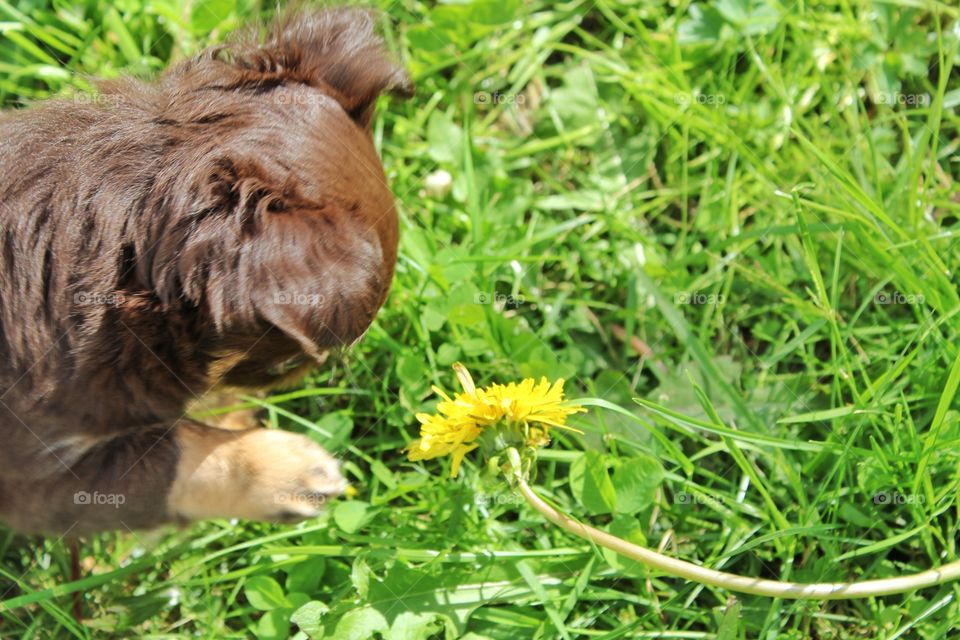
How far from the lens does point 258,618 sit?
2.66 metres

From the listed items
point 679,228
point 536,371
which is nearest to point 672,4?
point 679,228

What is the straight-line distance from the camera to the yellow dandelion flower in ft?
6.02

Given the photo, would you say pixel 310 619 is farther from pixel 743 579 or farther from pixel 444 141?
pixel 444 141

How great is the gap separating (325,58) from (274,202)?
512 millimetres

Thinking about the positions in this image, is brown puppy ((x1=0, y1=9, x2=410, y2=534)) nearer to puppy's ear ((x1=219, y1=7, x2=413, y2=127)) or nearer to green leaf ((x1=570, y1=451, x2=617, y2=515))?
puppy's ear ((x1=219, y1=7, x2=413, y2=127))

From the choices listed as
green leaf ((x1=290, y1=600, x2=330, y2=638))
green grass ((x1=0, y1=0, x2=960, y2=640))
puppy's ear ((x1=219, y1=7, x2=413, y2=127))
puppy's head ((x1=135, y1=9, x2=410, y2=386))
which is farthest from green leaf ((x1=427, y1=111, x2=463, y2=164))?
green leaf ((x1=290, y1=600, x2=330, y2=638))

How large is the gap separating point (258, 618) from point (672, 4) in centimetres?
259

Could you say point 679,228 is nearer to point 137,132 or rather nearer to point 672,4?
point 672,4

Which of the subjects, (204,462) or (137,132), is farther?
(204,462)

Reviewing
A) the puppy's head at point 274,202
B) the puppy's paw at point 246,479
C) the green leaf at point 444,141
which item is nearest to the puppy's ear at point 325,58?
the puppy's head at point 274,202

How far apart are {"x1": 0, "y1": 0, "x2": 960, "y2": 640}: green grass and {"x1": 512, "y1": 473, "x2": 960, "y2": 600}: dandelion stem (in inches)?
4.1

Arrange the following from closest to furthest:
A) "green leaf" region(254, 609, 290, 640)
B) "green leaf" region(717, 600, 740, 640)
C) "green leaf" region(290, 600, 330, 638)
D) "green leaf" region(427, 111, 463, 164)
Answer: "green leaf" region(717, 600, 740, 640) → "green leaf" region(290, 600, 330, 638) → "green leaf" region(254, 609, 290, 640) → "green leaf" region(427, 111, 463, 164)

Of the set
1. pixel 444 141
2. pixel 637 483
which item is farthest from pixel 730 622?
pixel 444 141

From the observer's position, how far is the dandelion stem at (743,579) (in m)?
2.02
